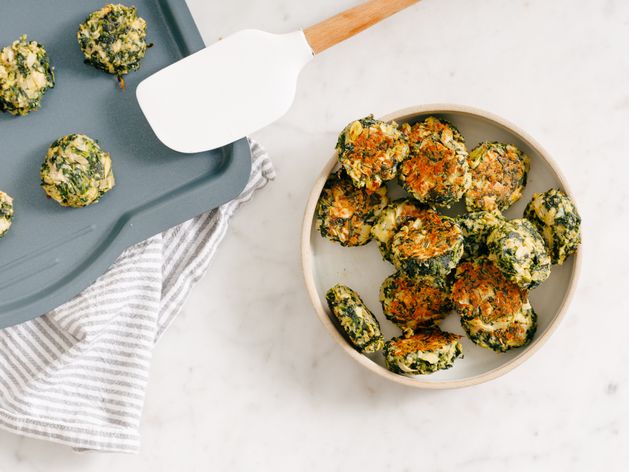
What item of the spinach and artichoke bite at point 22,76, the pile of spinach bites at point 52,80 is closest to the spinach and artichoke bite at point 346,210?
the pile of spinach bites at point 52,80

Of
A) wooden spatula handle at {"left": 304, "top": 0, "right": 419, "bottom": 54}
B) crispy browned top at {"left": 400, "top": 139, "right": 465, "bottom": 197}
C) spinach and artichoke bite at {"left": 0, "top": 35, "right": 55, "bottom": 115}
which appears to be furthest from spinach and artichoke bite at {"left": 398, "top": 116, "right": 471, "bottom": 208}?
spinach and artichoke bite at {"left": 0, "top": 35, "right": 55, "bottom": 115}

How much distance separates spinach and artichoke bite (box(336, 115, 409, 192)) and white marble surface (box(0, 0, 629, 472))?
194 mm

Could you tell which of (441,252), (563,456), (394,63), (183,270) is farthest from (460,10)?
(563,456)

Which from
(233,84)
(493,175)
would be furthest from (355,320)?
(233,84)

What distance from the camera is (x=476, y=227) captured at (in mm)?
1324

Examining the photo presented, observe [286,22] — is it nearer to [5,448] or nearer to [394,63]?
[394,63]

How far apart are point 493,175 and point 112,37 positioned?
2.37 ft

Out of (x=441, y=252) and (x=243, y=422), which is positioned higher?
(x=441, y=252)

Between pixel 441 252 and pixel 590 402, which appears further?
pixel 590 402

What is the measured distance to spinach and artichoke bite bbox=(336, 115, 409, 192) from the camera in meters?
1.29

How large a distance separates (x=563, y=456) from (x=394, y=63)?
0.87 meters

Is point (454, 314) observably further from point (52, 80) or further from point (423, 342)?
point (52, 80)

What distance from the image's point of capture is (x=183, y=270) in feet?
4.73

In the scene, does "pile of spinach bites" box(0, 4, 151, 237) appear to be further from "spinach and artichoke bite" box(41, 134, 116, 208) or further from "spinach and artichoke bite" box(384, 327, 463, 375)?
"spinach and artichoke bite" box(384, 327, 463, 375)
